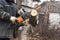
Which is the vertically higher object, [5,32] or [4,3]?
[4,3]

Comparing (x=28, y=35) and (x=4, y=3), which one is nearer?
(x=4, y=3)

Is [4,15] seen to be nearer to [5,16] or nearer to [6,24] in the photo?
[5,16]

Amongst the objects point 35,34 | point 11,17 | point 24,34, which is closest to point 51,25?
point 35,34

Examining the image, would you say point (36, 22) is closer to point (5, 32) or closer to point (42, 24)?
point (42, 24)

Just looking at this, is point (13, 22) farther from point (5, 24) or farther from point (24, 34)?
point (24, 34)

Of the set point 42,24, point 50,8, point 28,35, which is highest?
point 50,8

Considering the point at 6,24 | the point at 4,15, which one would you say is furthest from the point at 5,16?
the point at 6,24

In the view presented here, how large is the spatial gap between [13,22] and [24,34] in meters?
0.46

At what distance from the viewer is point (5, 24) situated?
2332 mm

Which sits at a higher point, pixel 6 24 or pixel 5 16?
pixel 5 16

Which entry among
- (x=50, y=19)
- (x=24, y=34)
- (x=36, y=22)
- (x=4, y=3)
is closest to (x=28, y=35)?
(x=24, y=34)

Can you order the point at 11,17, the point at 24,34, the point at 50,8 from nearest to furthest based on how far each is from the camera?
1. the point at 11,17
2. the point at 50,8
3. the point at 24,34

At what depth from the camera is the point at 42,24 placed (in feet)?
8.24

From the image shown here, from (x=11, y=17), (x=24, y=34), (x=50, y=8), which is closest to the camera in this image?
(x=11, y=17)
